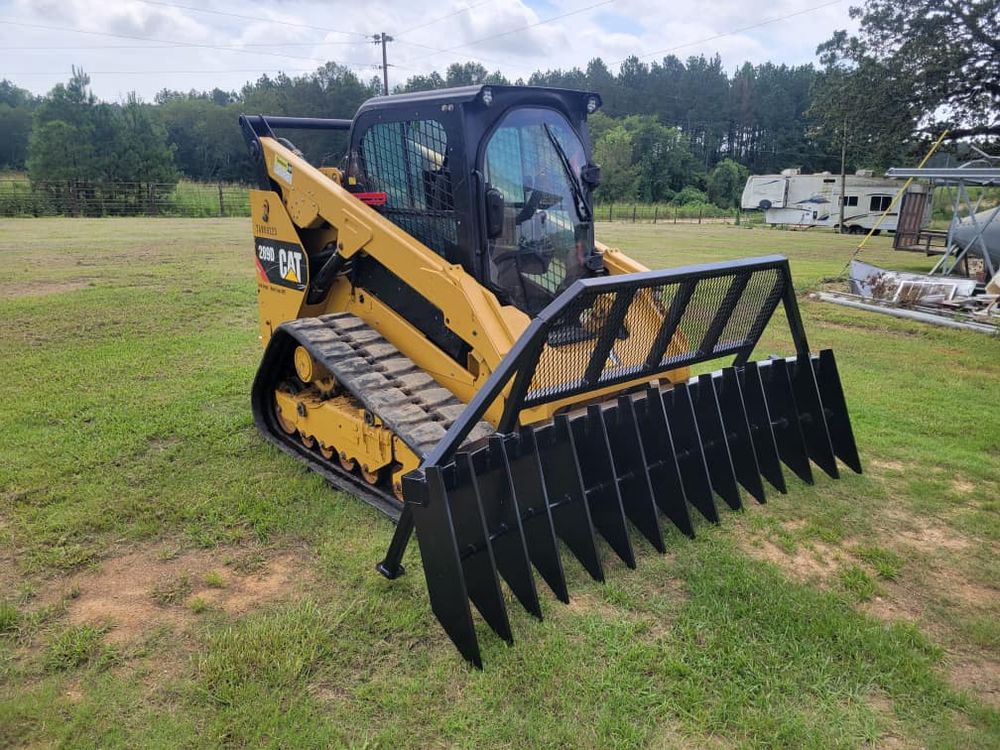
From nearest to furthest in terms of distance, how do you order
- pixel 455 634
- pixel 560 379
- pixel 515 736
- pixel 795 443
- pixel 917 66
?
pixel 515 736, pixel 455 634, pixel 560 379, pixel 795 443, pixel 917 66

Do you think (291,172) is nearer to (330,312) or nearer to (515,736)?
(330,312)

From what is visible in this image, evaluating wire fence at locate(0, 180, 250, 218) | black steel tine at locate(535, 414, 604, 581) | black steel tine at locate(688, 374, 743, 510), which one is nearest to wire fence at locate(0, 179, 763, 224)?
wire fence at locate(0, 180, 250, 218)

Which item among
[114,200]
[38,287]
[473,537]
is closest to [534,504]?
[473,537]

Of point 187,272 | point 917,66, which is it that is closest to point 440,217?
point 187,272

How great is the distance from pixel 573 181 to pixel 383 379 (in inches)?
68.8

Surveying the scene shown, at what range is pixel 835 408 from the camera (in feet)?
14.5

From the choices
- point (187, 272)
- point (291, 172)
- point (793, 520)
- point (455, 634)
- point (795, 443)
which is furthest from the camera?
point (187, 272)

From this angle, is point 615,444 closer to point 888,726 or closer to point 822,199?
point 888,726

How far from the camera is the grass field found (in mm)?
2457

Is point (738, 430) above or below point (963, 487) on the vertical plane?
above

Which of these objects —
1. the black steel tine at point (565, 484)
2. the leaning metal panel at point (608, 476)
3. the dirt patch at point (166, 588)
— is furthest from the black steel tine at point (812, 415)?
the dirt patch at point (166, 588)

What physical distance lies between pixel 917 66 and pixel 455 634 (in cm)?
2597

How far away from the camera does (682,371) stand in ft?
14.2

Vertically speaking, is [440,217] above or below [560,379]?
above
